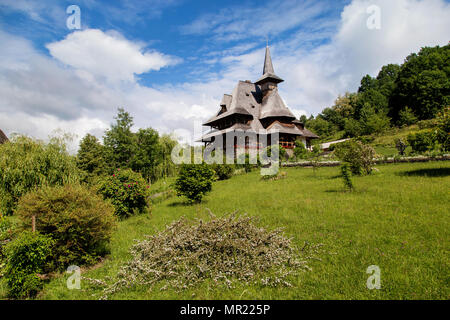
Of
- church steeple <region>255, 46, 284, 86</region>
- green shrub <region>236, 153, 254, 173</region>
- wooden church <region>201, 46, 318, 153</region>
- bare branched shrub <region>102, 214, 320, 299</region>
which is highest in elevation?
church steeple <region>255, 46, 284, 86</region>

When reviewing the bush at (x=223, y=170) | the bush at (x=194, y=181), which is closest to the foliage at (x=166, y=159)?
the bush at (x=223, y=170)

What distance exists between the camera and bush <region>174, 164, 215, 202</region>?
12.7 meters

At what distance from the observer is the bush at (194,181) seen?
500 inches

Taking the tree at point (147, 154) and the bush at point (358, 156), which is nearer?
the bush at point (358, 156)

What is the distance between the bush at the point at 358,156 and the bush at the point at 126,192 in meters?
11.5

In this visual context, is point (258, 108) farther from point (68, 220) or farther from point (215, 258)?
point (68, 220)

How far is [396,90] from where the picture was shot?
57906mm

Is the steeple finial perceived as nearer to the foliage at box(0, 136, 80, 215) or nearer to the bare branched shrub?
the foliage at box(0, 136, 80, 215)

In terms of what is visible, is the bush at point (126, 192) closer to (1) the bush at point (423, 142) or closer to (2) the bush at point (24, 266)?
(2) the bush at point (24, 266)

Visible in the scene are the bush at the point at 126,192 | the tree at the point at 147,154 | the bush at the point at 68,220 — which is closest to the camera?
the bush at the point at 68,220

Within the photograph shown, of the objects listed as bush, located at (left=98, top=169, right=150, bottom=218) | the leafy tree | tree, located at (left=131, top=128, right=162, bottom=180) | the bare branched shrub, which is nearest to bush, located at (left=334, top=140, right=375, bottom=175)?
the bare branched shrub

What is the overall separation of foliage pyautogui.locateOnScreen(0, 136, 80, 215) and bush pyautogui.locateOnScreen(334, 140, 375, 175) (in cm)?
1779

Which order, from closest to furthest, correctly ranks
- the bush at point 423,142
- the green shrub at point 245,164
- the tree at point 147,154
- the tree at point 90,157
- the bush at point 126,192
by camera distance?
the bush at point 126,192
the bush at point 423,142
the green shrub at point 245,164
the tree at point 90,157
the tree at point 147,154
